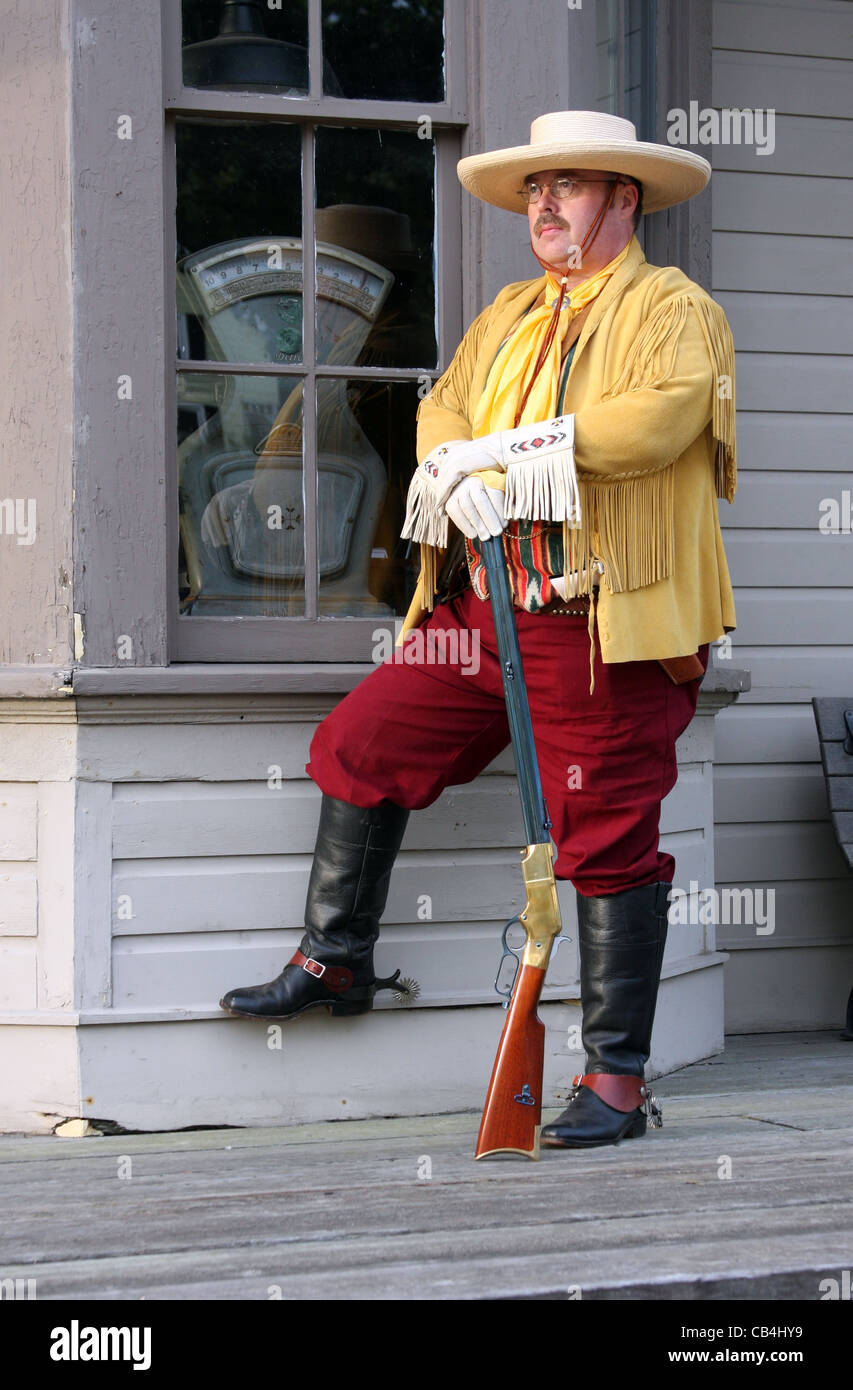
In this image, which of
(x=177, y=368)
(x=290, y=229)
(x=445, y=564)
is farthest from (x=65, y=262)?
(x=445, y=564)

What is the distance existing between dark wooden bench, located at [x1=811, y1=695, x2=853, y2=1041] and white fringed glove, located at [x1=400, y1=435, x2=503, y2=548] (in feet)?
5.29

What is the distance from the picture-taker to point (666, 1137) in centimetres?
296

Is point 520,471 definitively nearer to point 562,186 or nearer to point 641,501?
point 641,501

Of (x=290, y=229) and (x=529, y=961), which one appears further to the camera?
(x=290, y=229)

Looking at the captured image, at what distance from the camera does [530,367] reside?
304 centimetres

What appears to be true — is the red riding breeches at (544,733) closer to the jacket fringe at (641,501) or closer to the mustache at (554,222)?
the jacket fringe at (641,501)

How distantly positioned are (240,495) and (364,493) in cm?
30

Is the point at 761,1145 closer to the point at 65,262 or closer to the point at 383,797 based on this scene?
the point at 383,797

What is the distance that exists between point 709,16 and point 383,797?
2.62 meters

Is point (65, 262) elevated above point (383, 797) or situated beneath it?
elevated above

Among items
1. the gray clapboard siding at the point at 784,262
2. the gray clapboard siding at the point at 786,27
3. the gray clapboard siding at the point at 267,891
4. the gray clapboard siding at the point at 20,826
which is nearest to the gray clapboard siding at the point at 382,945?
the gray clapboard siding at the point at 267,891

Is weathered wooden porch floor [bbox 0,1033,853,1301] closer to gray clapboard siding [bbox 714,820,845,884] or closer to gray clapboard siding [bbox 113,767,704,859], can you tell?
gray clapboard siding [bbox 113,767,704,859]
